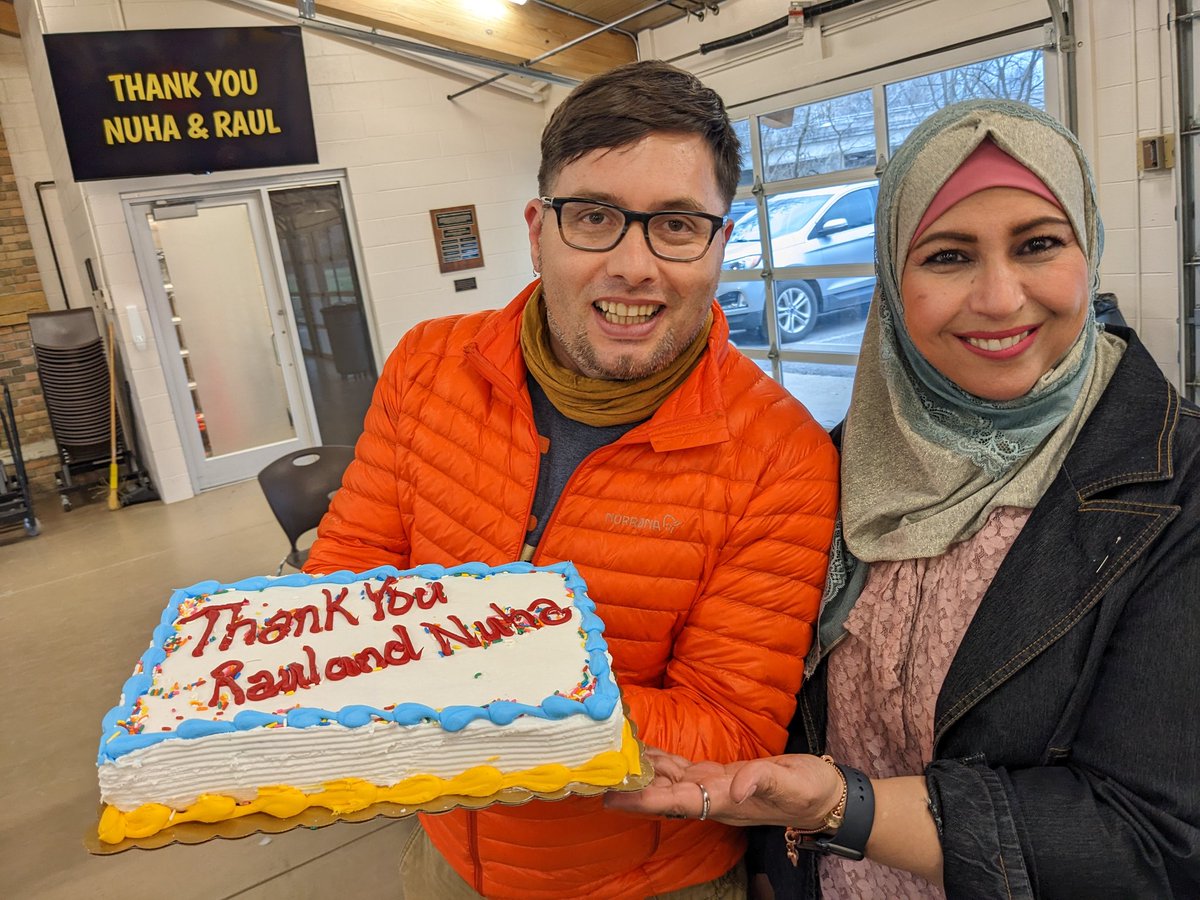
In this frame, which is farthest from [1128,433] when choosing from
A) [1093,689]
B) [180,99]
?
[180,99]

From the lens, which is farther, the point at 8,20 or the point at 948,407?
the point at 8,20

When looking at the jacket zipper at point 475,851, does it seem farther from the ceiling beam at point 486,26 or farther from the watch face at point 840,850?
the ceiling beam at point 486,26

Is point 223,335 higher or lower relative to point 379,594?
higher

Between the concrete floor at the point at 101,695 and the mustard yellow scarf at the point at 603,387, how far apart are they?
2.90 feet

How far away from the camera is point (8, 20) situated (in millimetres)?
7008

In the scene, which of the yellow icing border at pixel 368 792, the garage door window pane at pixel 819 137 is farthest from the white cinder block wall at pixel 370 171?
the yellow icing border at pixel 368 792

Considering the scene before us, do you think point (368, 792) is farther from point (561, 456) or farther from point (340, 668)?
point (561, 456)

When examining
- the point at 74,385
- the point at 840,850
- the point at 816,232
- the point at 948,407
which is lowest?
the point at 840,850

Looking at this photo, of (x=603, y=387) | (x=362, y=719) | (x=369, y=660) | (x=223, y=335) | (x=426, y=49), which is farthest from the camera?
(x=223, y=335)

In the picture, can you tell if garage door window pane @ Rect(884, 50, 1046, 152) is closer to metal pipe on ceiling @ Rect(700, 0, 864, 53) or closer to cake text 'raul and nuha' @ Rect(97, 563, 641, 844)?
metal pipe on ceiling @ Rect(700, 0, 864, 53)

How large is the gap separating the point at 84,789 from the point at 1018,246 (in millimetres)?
3775

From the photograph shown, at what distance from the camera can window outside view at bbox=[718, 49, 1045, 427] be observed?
529cm

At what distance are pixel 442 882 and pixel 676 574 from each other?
0.71 m

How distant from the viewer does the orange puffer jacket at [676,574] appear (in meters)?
1.22
